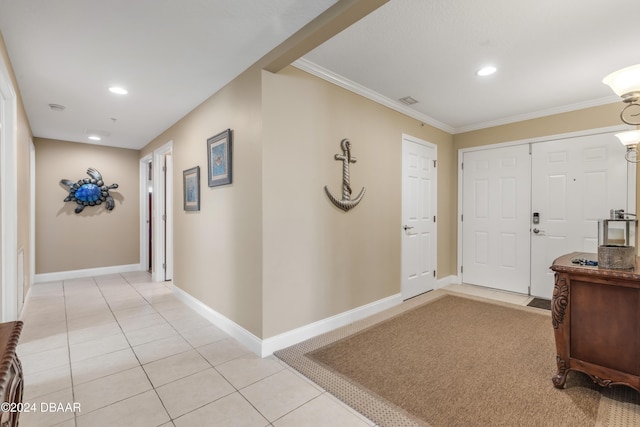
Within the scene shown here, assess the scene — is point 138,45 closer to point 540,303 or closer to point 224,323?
point 224,323

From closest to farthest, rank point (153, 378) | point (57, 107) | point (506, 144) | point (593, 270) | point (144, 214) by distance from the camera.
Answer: point (593, 270)
point (153, 378)
point (57, 107)
point (506, 144)
point (144, 214)

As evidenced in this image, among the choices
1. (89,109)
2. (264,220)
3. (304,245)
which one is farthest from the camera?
(89,109)

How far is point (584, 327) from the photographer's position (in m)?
1.87

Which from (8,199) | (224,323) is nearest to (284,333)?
(224,323)

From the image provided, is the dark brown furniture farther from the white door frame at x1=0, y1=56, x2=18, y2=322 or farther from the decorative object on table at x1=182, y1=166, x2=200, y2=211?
the decorative object on table at x1=182, y1=166, x2=200, y2=211

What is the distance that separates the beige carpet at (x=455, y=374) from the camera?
1.69 metres

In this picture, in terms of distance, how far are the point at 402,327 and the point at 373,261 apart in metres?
0.72

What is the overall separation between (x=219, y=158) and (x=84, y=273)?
4235 millimetres

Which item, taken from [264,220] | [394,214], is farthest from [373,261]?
[264,220]

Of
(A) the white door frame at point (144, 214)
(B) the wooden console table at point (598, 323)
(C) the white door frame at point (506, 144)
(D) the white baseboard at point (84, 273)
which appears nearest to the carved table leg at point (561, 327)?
(B) the wooden console table at point (598, 323)

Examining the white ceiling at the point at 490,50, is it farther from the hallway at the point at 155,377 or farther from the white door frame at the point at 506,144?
the hallway at the point at 155,377

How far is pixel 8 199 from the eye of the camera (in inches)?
100

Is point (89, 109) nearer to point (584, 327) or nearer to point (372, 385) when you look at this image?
point (372, 385)

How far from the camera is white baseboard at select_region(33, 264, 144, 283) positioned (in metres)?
4.89
